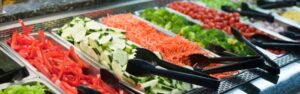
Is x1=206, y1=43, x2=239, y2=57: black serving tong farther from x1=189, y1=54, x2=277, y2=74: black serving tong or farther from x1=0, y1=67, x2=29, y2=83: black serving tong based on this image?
x1=0, y1=67, x2=29, y2=83: black serving tong

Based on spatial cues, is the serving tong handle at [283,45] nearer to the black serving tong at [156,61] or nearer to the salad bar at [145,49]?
the salad bar at [145,49]

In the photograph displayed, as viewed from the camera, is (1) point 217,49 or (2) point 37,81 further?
(1) point 217,49

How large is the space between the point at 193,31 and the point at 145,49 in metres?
1.01

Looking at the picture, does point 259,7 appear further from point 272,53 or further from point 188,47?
point 188,47

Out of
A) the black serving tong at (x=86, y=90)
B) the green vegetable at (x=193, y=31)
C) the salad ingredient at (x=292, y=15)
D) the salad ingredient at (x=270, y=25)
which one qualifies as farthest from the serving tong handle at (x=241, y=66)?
the salad ingredient at (x=292, y=15)

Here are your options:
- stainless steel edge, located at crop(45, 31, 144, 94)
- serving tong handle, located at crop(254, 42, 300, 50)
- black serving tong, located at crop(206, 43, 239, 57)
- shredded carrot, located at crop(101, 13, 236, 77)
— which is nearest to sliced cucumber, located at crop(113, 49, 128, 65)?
stainless steel edge, located at crop(45, 31, 144, 94)

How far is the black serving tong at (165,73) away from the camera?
2.09 m

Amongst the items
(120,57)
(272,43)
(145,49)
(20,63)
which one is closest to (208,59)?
(145,49)

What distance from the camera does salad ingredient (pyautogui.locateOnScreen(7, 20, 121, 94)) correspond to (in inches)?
90.5

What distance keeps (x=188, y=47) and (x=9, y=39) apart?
117cm

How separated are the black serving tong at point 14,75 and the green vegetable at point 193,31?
1292mm

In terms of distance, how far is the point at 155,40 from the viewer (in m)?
2.97

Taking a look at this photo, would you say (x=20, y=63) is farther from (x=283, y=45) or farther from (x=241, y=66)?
(x=283, y=45)

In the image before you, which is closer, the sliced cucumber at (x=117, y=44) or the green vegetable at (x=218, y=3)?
the sliced cucumber at (x=117, y=44)
